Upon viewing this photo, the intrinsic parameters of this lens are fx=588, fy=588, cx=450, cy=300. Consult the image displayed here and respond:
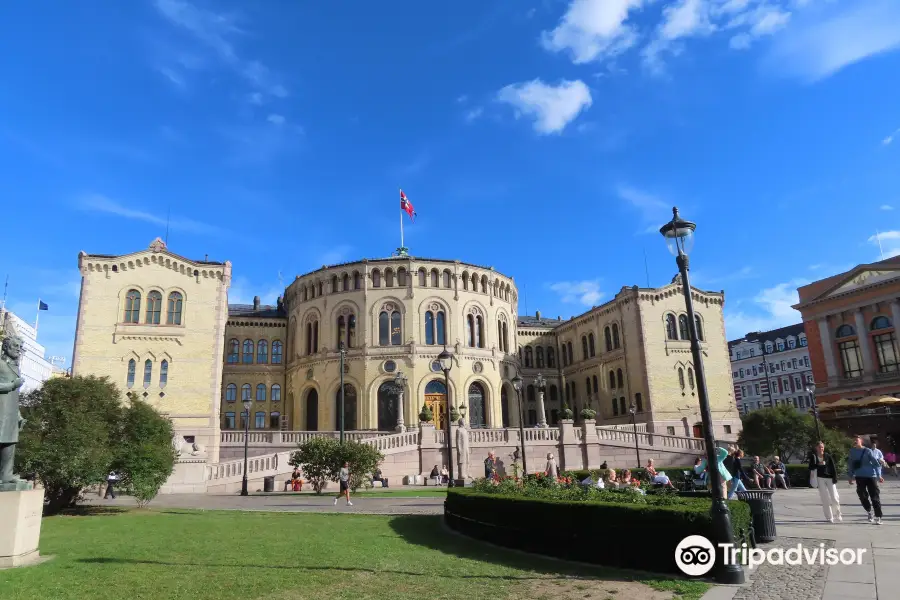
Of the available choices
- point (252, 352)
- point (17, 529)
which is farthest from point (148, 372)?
point (17, 529)

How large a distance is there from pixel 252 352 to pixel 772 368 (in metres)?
73.2

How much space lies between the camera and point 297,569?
30.5 feet

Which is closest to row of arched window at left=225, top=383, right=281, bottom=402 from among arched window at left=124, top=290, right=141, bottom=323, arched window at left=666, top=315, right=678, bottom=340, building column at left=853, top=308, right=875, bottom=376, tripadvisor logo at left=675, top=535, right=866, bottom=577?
arched window at left=124, top=290, right=141, bottom=323

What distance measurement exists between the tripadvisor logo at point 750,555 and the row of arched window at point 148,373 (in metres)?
38.1

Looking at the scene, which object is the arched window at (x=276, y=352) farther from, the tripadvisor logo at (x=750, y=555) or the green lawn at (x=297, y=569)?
the tripadvisor logo at (x=750, y=555)

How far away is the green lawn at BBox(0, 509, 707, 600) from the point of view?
784cm

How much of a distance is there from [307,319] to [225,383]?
30.0 feet

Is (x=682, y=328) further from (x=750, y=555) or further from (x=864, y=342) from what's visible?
(x=750, y=555)

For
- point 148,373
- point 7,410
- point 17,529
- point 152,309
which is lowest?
point 17,529

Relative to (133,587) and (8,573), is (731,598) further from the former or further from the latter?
(8,573)

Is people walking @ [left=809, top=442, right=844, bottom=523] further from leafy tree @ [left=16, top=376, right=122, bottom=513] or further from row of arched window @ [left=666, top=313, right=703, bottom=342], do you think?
row of arched window @ [left=666, top=313, right=703, bottom=342]

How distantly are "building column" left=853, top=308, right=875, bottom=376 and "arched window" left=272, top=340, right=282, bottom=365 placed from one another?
49870 millimetres

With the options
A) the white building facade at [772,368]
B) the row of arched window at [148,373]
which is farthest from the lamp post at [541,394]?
the white building facade at [772,368]

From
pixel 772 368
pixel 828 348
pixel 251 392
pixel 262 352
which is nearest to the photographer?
pixel 828 348
